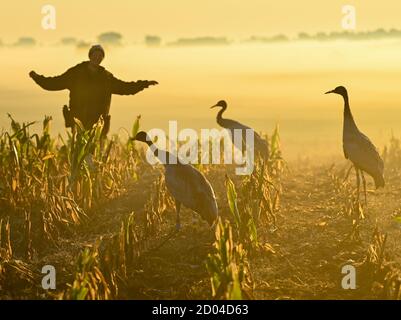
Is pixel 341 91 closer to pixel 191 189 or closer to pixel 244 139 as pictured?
pixel 244 139

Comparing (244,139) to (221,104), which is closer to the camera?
(244,139)

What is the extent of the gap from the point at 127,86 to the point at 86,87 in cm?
69

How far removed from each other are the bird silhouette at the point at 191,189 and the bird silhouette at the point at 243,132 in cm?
394

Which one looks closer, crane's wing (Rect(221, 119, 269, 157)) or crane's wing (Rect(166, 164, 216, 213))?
crane's wing (Rect(166, 164, 216, 213))

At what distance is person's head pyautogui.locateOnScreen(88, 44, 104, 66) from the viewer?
43.0ft

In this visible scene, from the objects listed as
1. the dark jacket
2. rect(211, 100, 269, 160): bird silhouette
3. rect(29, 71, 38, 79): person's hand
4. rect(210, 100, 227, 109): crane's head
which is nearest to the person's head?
the dark jacket

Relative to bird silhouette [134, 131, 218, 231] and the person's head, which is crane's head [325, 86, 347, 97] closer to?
the person's head

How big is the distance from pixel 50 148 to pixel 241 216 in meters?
3.92

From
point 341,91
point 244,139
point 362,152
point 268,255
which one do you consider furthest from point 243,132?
point 268,255

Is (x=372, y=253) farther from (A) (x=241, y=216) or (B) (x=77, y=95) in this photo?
(B) (x=77, y=95)

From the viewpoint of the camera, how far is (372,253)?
1003cm

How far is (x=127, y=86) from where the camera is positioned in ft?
45.0

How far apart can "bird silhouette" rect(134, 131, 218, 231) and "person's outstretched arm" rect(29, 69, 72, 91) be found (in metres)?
2.76
